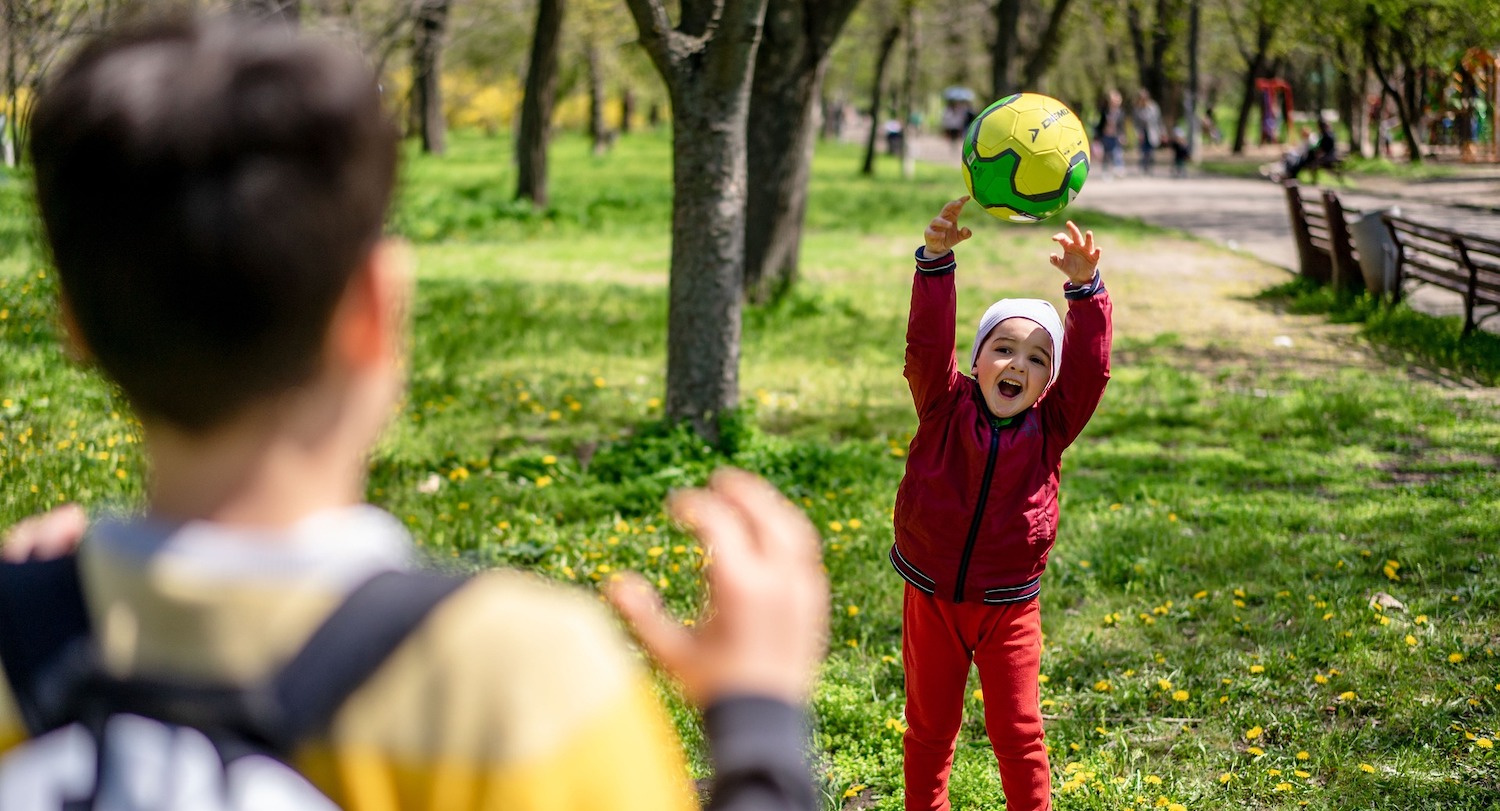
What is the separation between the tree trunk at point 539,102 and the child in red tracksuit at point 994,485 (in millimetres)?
16331

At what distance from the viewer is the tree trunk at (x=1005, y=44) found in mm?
24000

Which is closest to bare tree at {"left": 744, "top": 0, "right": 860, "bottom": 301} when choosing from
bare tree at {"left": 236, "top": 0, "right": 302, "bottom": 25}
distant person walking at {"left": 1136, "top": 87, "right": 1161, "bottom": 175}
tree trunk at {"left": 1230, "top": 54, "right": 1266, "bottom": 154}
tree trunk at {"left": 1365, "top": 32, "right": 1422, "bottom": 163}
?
bare tree at {"left": 236, "top": 0, "right": 302, "bottom": 25}

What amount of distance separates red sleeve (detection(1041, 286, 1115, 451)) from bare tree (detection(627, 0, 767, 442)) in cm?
393

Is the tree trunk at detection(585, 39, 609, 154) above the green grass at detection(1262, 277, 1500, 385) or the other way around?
above

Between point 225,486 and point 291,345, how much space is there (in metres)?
0.12

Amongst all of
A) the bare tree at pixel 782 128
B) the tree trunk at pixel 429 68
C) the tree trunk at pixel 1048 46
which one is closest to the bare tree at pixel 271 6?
the bare tree at pixel 782 128

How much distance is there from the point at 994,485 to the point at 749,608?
Answer: 7.96 ft

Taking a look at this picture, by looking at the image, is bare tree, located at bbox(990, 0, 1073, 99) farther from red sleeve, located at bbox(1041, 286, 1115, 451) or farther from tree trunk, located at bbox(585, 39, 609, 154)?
red sleeve, located at bbox(1041, 286, 1115, 451)

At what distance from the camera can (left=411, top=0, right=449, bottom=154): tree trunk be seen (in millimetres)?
16500

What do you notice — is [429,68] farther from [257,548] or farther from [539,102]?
[257,548]

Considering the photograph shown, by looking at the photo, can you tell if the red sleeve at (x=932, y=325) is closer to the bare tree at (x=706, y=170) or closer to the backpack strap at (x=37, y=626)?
the backpack strap at (x=37, y=626)

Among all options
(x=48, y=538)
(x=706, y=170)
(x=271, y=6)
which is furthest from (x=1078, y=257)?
(x=271, y=6)

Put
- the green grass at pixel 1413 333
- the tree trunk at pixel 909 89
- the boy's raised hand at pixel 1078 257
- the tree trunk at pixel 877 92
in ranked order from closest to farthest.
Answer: the boy's raised hand at pixel 1078 257, the green grass at pixel 1413 333, the tree trunk at pixel 909 89, the tree trunk at pixel 877 92

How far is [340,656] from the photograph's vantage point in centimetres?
97
